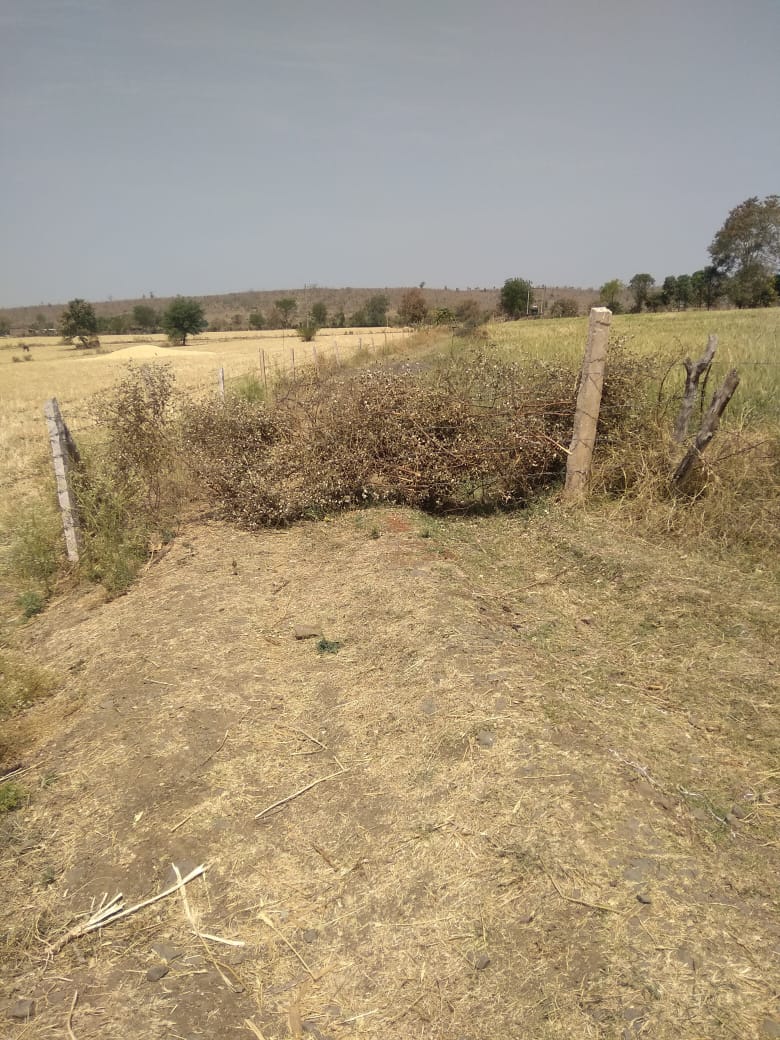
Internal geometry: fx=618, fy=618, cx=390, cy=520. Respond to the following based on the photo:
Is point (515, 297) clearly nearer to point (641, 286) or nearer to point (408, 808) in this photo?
point (641, 286)

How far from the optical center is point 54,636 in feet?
15.7

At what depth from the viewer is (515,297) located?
4775 cm

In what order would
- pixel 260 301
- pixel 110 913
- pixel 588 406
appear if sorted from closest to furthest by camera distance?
pixel 110 913, pixel 588 406, pixel 260 301

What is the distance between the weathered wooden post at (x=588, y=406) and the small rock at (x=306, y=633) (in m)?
3.21

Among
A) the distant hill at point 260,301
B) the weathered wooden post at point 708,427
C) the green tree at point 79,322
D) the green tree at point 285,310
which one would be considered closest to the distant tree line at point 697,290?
the green tree at point 79,322

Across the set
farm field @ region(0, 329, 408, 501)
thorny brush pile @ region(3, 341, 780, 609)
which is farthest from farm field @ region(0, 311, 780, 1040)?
farm field @ region(0, 329, 408, 501)

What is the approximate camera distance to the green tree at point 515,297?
4738cm

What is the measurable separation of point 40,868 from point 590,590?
3.91 metres

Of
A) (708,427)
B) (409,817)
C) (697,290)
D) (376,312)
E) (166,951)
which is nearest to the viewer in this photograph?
(166,951)

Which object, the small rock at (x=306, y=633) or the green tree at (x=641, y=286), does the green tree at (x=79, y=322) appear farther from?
the small rock at (x=306, y=633)

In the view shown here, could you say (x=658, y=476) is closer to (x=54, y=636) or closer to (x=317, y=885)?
(x=317, y=885)

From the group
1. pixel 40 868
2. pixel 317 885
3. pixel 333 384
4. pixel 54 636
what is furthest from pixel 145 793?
pixel 333 384

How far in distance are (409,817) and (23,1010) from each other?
58.9 inches

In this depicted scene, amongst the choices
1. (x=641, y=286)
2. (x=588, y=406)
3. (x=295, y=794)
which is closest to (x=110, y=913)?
(x=295, y=794)
